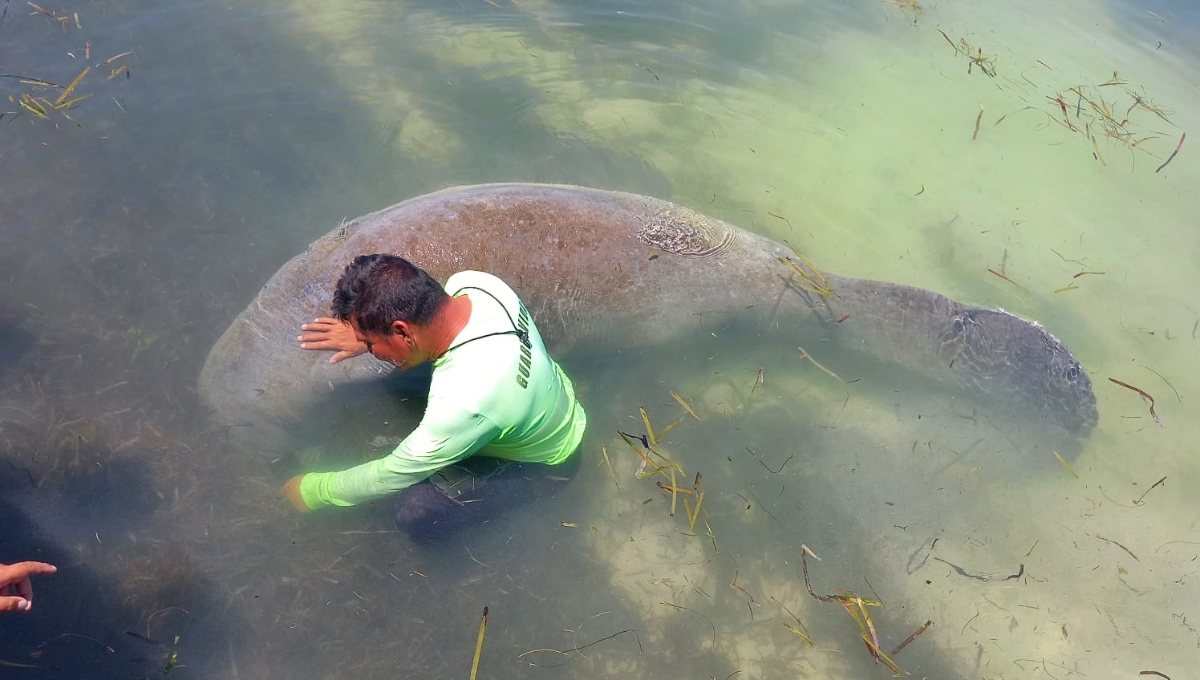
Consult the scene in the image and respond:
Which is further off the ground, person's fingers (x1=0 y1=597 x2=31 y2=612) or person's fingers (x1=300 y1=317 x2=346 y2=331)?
person's fingers (x1=300 y1=317 x2=346 y2=331)

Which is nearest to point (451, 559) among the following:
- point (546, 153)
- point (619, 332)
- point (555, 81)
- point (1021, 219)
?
point (619, 332)

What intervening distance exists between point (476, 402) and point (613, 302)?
2169 mm

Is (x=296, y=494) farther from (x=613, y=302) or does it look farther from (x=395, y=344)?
(x=613, y=302)

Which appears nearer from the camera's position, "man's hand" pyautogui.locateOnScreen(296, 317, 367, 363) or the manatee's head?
"man's hand" pyautogui.locateOnScreen(296, 317, 367, 363)

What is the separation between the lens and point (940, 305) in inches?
246

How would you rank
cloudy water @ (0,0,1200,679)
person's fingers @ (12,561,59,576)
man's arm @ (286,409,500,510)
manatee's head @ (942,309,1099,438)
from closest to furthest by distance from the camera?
1. person's fingers @ (12,561,59,576)
2. man's arm @ (286,409,500,510)
3. cloudy water @ (0,0,1200,679)
4. manatee's head @ (942,309,1099,438)

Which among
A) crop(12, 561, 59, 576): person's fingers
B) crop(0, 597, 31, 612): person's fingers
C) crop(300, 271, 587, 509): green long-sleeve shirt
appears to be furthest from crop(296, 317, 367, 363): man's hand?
crop(0, 597, 31, 612): person's fingers

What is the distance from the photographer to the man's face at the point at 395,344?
11.0 ft

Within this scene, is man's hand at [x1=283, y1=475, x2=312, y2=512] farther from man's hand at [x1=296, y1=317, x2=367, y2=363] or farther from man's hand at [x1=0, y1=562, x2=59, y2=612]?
man's hand at [x1=0, y1=562, x2=59, y2=612]

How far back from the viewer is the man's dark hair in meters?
3.29

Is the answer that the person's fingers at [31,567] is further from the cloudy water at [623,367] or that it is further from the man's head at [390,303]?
the man's head at [390,303]

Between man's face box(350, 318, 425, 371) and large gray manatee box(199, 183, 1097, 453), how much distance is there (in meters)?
1.25

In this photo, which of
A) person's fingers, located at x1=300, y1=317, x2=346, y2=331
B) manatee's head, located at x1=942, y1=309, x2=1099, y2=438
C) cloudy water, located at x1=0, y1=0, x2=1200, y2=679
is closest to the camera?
cloudy water, located at x1=0, y1=0, x2=1200, y2=679

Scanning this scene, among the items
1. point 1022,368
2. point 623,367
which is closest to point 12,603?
point 623,367
